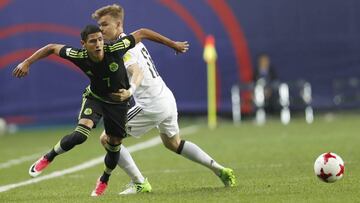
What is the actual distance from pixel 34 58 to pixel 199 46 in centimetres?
1391

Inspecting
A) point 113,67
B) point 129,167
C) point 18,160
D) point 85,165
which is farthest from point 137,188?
point 18,160

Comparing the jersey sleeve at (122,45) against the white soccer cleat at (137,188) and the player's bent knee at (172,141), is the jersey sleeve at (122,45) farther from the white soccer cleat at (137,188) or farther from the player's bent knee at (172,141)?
the white soccer cleat at (137,188)

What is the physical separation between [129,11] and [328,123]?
19.4ft

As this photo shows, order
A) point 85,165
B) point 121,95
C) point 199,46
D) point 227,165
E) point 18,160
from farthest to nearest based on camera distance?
point 199,46 < point 18,160 < point 85,165 < point 227,165 < point 121,95

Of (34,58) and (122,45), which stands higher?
(122,45)

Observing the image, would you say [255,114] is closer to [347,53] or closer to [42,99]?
[347,53]

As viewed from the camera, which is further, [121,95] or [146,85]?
[146,85]

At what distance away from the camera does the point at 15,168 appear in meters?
13.4

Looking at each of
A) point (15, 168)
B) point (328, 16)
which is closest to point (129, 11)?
point (328, 16)

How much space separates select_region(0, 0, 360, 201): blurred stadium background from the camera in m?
22.7

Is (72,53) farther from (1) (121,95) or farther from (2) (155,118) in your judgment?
(2) (155,118)

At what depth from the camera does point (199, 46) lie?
74.8 feet

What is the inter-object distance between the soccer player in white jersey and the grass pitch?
0.24 metres

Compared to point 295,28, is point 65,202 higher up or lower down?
lower down
